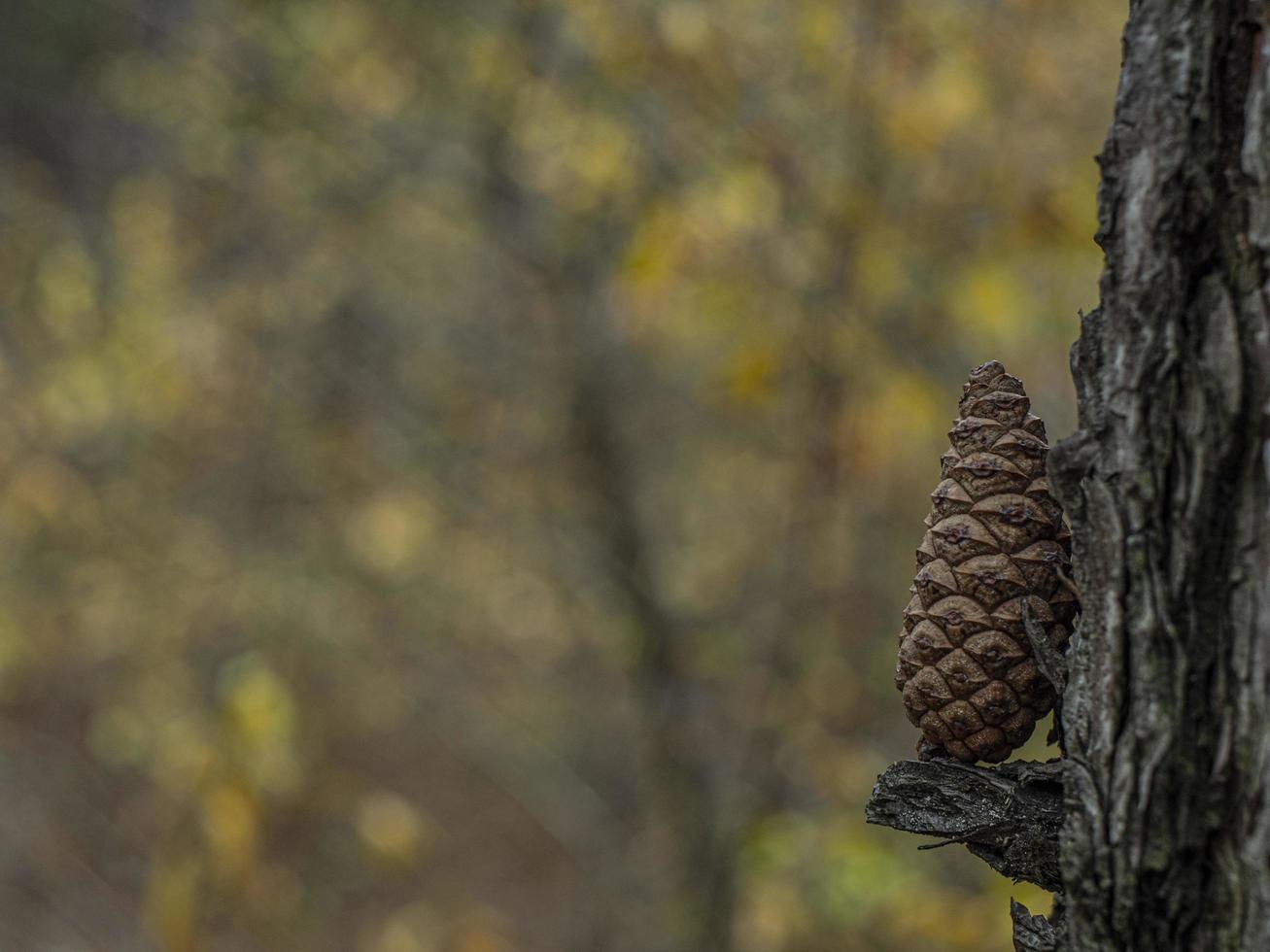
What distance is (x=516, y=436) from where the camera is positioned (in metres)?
4.81

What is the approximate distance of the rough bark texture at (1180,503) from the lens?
0.74 metres

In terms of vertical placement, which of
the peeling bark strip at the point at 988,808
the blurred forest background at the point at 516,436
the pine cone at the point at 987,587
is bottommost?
the peeling bark strip at the point at 988,808

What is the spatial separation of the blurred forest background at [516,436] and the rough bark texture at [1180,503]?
1.98 metres

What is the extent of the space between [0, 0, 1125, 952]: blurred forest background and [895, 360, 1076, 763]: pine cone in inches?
72.7

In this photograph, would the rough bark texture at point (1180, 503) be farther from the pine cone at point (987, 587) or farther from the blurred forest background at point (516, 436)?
the blurred forest background at point (516, 436)

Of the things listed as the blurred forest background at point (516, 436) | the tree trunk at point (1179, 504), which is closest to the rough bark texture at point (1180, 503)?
the tree trunk at point (1179, 504)

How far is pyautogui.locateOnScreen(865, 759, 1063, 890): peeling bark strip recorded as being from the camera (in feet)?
2.84

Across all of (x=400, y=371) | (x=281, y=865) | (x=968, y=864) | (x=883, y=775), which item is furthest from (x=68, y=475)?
(x=883, y=775)

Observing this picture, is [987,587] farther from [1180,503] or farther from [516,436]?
[516,436]

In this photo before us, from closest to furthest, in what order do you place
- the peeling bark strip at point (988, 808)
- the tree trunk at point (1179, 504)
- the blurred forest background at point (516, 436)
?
the tree trunk at point (1179, 504), the peeling bark strip at point (988, 808), the blurred forest background at point (516, 436)

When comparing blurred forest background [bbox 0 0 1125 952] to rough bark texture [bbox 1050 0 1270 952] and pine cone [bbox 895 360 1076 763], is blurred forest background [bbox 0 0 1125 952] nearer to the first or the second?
pine cone [bbox 895 360 1076 763]

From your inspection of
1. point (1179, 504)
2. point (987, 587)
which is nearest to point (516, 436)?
point (987, 587)

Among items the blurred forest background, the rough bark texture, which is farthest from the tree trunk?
the blurred forest background

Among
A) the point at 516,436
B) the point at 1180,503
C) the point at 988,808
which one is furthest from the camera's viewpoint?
the point at 516,436
